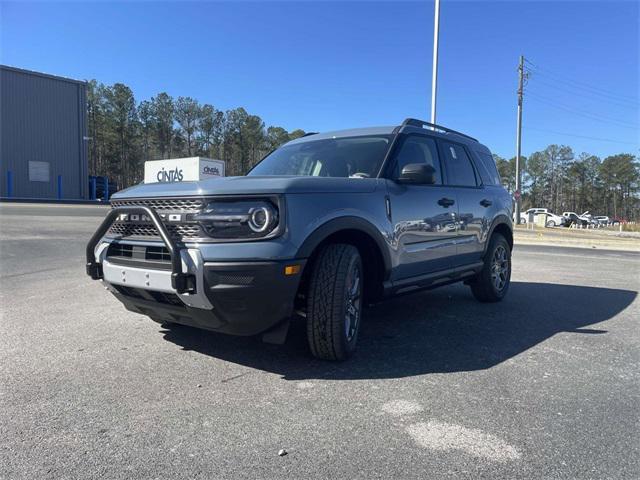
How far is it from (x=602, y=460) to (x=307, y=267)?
2035 mm

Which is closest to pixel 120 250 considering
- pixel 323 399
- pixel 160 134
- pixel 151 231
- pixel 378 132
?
pixel 151 231

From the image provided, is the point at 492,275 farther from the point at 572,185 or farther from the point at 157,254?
the point at 572,185

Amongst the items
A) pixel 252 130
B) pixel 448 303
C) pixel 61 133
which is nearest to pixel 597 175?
pixel 252 130

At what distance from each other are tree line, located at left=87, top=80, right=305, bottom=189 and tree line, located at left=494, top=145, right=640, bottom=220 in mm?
58885

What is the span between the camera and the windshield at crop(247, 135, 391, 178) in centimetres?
420

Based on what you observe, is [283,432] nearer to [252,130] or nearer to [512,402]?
[512,402]

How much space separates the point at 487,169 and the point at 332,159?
2.67m

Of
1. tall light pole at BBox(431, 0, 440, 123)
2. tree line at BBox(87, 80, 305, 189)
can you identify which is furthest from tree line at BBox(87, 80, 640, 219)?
tall light pole at BBox(431, 0, 440, 123)

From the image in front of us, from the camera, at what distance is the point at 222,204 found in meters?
3.06

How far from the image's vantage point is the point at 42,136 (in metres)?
37.8

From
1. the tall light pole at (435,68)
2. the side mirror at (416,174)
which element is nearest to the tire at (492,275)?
the side mirror at (416,174)

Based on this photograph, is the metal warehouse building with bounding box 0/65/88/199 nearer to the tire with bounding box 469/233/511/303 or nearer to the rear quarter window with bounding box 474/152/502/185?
the rear quarter window with bounding box 474/152/502/185

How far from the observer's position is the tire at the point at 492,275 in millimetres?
5828

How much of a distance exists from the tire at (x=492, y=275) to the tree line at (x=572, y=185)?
9906cm
